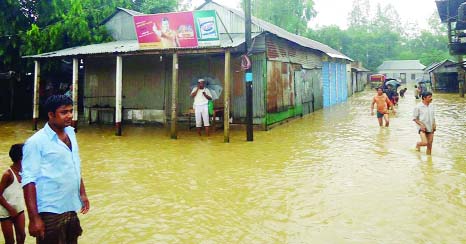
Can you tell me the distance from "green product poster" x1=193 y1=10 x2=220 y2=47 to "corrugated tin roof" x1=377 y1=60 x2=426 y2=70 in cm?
6674

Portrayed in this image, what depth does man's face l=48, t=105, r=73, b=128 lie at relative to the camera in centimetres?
310

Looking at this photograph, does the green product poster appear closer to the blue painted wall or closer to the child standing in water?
the child standing in water

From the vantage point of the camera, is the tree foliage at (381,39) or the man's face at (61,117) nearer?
the man's face at (61,117)

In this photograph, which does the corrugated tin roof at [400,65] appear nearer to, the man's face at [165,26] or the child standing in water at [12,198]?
the man's face at [165,26]

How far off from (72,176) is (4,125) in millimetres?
15098

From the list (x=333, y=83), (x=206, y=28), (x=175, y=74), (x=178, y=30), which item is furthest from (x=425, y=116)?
(x=333, y=83)

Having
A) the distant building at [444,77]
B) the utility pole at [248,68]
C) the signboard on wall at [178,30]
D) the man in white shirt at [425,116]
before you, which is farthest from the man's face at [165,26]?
the distant building at [444,77]

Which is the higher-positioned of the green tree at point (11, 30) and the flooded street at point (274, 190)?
the green tree at point (11, 30)

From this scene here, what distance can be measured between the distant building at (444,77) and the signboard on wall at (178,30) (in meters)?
34.5

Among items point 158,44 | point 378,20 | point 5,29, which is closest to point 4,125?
point 5,29

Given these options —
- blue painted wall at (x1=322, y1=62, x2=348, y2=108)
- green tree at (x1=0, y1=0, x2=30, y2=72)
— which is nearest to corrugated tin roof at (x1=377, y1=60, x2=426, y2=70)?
blue painted wall at (x1=322, y1=62, x2=348, y2=108)

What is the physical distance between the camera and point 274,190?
647 cm

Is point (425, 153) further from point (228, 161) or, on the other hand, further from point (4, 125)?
point (4, 125)

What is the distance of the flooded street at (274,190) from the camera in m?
4.68
